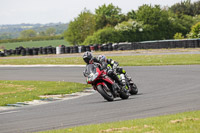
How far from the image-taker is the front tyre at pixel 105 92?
13430 millimetres

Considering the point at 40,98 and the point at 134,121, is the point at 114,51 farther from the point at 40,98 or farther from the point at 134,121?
the point at 134,121

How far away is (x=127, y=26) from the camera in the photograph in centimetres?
6769

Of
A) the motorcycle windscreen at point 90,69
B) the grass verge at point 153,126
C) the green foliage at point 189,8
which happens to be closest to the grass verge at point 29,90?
the motorcycle windscreen at point 90,69

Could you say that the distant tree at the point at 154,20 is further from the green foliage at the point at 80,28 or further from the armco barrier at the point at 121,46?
the armco barrier at the point at 121,46

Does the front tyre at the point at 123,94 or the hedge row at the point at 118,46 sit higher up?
the hedge row at the point at 118,46

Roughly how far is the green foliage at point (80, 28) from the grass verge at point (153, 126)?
228ft

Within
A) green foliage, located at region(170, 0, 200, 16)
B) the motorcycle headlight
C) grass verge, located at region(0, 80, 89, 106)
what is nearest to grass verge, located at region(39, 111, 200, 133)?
the motorcycle headlight

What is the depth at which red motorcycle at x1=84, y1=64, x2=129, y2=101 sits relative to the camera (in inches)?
523

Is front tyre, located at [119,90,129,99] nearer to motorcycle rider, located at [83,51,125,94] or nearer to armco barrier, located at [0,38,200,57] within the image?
motorcycle rider, located at [83,51,125,94]

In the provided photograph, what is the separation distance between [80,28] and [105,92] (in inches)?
2631

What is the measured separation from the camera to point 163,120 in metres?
8.80

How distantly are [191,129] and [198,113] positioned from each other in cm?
209

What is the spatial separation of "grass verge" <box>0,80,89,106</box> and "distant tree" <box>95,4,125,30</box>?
59.2 meters

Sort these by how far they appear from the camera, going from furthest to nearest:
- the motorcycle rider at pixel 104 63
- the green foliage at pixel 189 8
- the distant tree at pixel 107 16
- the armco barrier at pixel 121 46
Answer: the green foliage at pixel 189 8 → the distant tree at pixel 107 16 → the armco barrier at pixel 121 46 → the motorcycle rider at pixel 104 63
